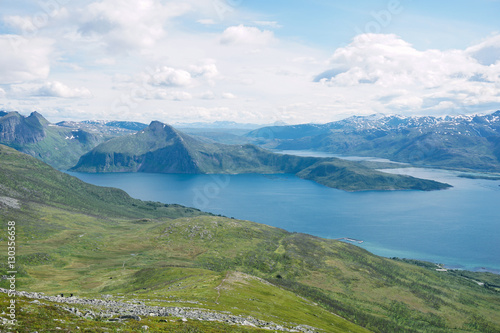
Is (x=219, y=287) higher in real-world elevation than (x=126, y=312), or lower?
lower

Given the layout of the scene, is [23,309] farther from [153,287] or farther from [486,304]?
[486,304]

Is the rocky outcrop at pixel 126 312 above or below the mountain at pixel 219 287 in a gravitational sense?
above

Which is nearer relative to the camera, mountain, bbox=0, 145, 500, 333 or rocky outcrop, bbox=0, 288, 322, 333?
rocky outcrop, bbox=0, 288, 322, 333

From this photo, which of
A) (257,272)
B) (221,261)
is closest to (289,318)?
(257,272)

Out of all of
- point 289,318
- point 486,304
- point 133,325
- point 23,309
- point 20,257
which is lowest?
point 486,304

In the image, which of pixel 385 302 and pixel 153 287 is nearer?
pixel 153 287

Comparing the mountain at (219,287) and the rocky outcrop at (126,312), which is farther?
the mountain at (219,287)

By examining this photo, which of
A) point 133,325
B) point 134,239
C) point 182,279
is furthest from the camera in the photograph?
point 134,239

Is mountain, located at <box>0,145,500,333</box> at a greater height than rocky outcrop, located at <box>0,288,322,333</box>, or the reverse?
A: rocky outcrop, located at <box>0,288,322,333</box>
